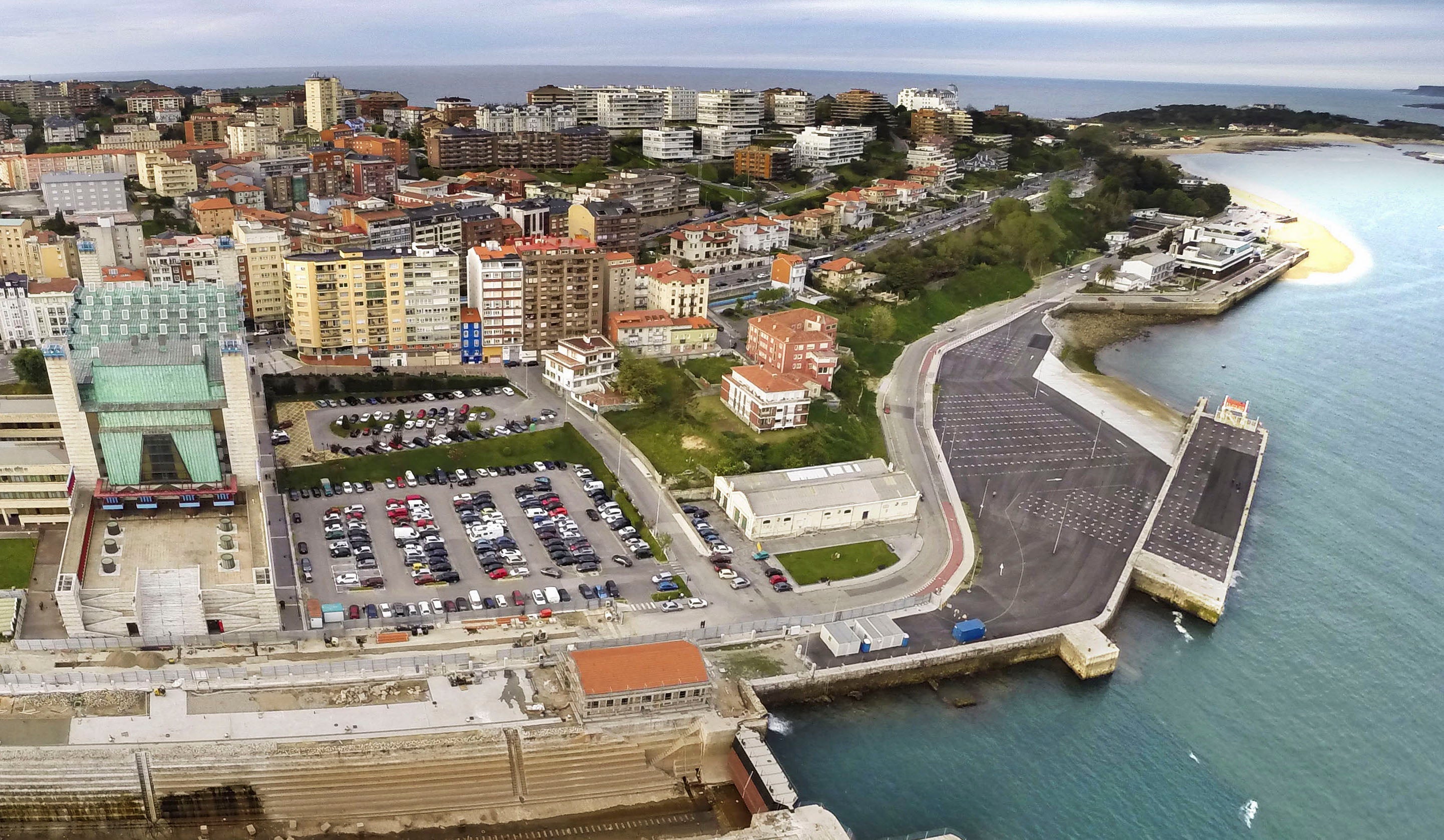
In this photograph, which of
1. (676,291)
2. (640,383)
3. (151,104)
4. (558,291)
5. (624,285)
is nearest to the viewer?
(640,383)

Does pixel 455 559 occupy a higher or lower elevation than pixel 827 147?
Result: lower

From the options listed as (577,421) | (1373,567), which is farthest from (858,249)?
(1373,567)

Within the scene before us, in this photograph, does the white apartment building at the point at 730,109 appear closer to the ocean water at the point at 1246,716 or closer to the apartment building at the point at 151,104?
the apartment building at the point at 151,104

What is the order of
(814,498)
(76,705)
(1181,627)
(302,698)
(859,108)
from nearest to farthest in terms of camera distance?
(76,705) < (302,698) < (1181,627) < (814,498) < (859,108)

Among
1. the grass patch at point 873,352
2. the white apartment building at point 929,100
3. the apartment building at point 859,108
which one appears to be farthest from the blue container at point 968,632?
the white apartment building at point 929,100

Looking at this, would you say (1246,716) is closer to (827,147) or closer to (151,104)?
(827,147)

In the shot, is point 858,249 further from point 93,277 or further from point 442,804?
point 442,804

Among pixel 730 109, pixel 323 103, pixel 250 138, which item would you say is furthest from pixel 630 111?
pixel 250 138

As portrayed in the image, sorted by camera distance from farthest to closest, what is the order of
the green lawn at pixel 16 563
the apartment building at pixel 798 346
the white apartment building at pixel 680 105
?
the white apartment building at pixel 680 105 < the apartment building at pixel 798 346 < the green lawn at pixel 16 563

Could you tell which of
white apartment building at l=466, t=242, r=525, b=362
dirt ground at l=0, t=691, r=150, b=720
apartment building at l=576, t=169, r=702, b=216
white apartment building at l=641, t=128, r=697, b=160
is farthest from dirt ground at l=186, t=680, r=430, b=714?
white apartment building at l=641, t=128, r=697, b=160
